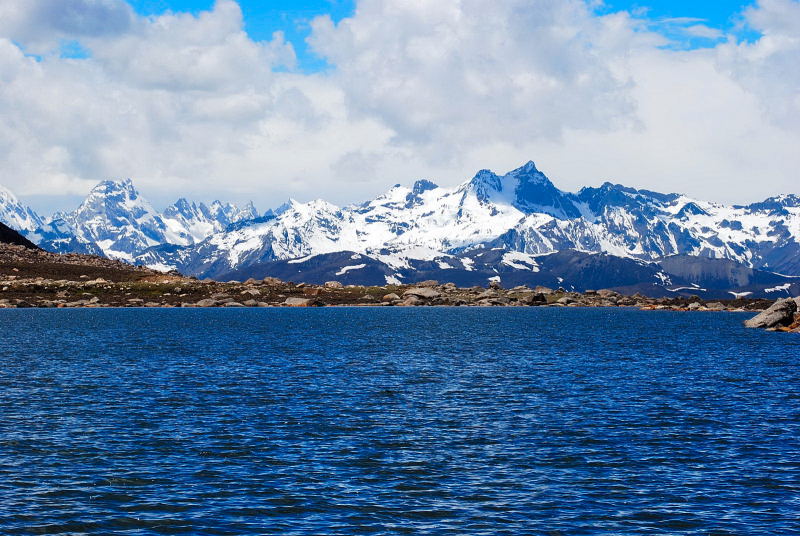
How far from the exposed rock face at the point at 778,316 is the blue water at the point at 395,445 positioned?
73651mm

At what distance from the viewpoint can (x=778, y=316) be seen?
169625mm

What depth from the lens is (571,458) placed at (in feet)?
147

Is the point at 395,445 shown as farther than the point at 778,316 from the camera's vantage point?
No

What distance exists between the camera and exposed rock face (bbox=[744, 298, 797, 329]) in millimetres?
168500

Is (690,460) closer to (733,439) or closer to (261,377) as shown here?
(733,439)

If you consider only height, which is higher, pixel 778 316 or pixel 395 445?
pixel 778 316

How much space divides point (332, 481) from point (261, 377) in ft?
136

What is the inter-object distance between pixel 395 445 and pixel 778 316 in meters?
143

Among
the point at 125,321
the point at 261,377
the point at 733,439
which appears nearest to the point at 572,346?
the point at 261,377

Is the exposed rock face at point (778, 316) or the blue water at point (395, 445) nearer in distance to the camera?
the blue water at point (395, 445)

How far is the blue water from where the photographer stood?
34.3 meters

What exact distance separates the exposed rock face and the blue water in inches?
2900

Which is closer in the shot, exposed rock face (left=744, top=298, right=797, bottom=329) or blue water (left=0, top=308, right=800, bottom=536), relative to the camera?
blue water (left=0, top=308, right=800, bottom=536)

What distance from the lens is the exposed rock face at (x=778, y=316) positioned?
168 meters
